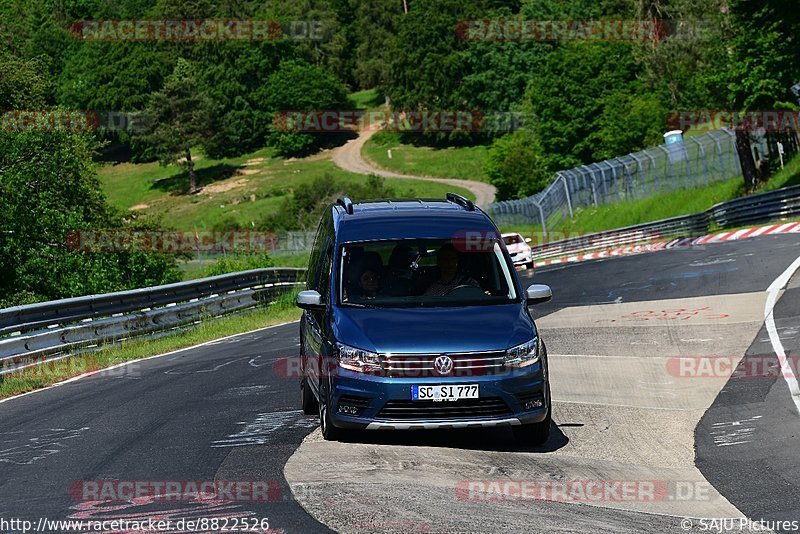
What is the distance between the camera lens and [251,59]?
464ft

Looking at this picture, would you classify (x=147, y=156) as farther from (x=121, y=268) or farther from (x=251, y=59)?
(x=121, y=268)

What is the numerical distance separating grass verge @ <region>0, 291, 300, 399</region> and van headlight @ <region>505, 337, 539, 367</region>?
7831 mm

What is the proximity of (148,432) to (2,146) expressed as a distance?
29437 millimetres

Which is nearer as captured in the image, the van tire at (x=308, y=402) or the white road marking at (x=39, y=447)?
the white road marking at (x=39, y=447)

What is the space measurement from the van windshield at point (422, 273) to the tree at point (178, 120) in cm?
11468

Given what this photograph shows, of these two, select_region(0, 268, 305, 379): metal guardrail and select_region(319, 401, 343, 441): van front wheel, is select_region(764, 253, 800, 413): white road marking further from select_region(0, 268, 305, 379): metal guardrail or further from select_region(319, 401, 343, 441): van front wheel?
select_region(0, 268, 305, 379): metal guardrail

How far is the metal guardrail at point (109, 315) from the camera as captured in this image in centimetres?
1609

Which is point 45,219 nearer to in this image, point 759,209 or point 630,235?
point 630,235

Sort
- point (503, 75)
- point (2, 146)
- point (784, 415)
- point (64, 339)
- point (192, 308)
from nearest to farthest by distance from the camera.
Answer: point (784, 415)
point (64, 339)
point (192, 308)
point (2, 146)
point (503, 75)

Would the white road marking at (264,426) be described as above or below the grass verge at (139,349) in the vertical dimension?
above

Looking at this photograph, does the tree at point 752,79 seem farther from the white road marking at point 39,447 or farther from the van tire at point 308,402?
the white road marking at point 39,447

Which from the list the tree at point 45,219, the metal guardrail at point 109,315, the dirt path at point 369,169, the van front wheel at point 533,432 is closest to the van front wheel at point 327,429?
the van front wheel at point 533,432

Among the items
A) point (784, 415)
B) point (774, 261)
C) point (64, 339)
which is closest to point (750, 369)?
point (784, 415)

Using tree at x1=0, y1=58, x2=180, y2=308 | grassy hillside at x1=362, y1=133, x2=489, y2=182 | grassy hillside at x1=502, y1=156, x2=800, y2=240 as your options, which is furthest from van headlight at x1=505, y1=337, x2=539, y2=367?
grassy hillside at x1=362, y1=133, x2=489, y2=182
